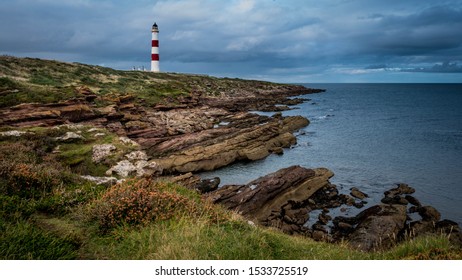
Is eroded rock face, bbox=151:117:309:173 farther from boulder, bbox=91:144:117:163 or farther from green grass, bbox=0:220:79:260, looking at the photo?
green grass, bbox=0:220:79:260

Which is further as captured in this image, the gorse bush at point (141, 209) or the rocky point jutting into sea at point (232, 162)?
the rocky point jutting into sea at point (232, 162)

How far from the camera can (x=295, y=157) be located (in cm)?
3584

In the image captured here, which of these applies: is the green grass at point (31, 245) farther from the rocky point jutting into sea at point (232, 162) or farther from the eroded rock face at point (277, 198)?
the eroded rock face at point (277, 198)

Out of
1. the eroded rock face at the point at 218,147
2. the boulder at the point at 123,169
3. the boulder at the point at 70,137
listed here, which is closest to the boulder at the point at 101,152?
the boulder at the point at 123,169

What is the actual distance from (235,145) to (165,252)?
29.5 m

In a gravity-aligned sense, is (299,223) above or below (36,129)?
below

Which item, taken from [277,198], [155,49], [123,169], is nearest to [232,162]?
[277,198]

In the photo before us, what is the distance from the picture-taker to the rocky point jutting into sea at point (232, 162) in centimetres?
1827

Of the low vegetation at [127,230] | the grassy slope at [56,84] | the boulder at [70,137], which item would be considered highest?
the grassy slope at [56,84]

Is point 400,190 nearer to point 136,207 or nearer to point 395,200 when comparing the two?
point 395,200

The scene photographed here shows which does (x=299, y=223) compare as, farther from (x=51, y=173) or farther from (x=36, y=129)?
(x=36, y=129)

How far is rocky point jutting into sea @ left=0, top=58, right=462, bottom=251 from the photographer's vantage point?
59.9 ft

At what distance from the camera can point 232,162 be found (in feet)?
109
